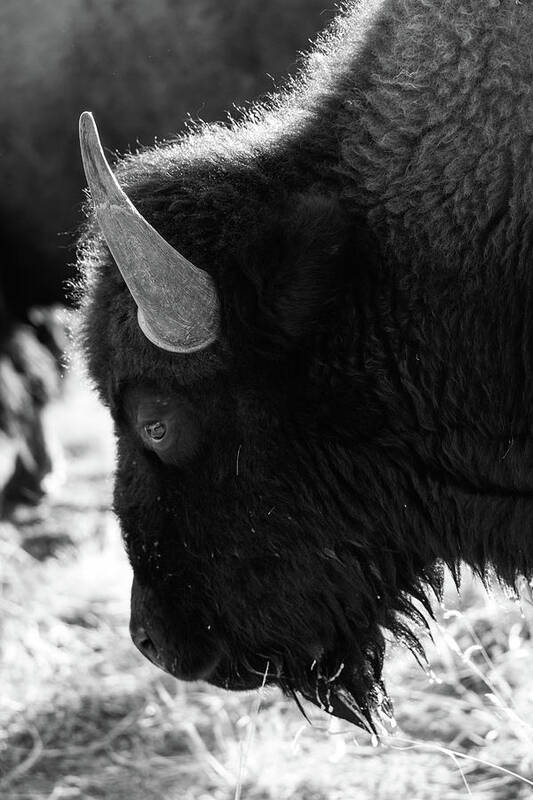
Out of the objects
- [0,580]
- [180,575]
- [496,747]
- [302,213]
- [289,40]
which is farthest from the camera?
[289,40]

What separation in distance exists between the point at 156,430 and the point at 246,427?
0.24 metres

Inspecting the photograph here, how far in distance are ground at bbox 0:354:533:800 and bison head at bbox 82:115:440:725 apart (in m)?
0.41

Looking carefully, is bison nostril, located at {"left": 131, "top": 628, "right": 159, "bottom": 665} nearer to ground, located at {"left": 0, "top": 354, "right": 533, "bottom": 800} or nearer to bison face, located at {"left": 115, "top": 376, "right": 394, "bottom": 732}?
bison face, located at {"left": 115, "top": 376, "right": 394, "bottom": 732}

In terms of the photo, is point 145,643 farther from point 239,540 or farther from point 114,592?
point 114,592

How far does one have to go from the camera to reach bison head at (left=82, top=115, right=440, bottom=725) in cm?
278

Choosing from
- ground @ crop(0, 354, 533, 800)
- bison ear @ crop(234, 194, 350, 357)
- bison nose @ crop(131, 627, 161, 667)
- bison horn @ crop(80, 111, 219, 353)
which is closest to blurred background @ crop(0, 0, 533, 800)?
ground @ crop(0, 354, 533, 800)

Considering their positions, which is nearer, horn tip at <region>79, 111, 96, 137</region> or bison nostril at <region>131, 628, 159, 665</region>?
horn tip at <region>79, 111, 96, 137</region>

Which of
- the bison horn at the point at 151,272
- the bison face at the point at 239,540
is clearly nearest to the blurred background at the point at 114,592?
the bison face at the point at 239,540

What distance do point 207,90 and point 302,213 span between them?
13.0 feet

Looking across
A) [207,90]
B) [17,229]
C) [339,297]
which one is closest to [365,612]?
[339,297]

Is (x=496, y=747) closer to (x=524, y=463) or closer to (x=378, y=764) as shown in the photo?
(x=378, y=764)

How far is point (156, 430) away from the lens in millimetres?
3012

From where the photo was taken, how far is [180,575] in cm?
311

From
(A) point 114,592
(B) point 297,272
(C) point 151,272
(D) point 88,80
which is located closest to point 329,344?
(B) point 297,272
